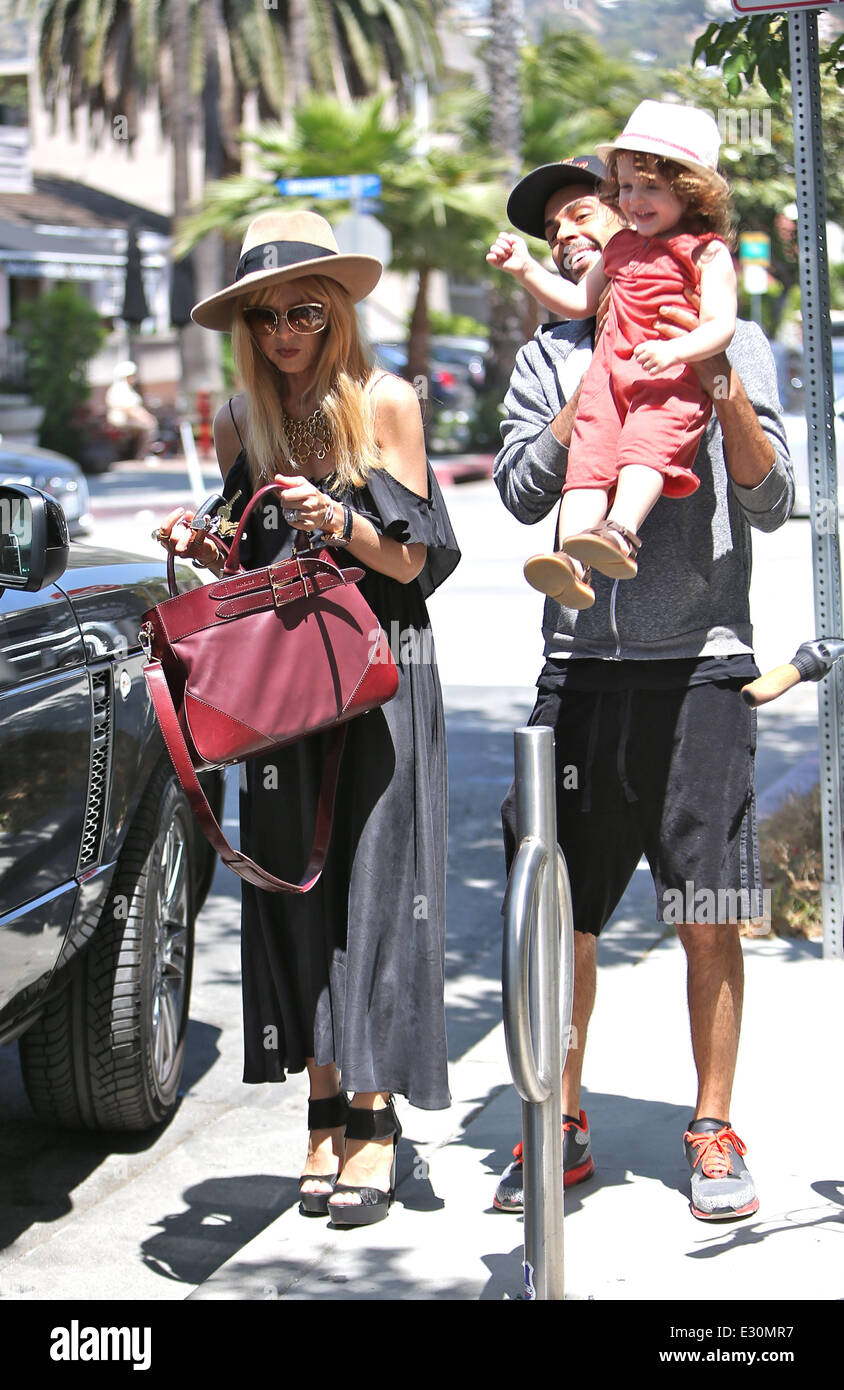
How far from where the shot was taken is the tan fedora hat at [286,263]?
349cm

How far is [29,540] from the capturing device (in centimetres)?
346

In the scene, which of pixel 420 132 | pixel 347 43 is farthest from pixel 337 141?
pixel 347 43

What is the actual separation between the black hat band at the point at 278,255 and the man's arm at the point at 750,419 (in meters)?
0.78

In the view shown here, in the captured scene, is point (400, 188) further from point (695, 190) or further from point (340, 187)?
Answer: point (695, 190)

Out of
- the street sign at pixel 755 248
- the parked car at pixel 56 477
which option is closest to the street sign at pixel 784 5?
the parked car at pixel 56 477

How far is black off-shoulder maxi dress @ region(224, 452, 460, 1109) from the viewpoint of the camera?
3.61 m

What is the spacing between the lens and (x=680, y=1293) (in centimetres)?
325

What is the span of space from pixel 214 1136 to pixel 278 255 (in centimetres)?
240

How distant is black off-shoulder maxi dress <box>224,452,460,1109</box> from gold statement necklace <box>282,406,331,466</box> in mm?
124

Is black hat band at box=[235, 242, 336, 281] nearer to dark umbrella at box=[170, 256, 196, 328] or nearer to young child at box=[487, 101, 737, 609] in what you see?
young child at box=[487, 101, 737, 609]

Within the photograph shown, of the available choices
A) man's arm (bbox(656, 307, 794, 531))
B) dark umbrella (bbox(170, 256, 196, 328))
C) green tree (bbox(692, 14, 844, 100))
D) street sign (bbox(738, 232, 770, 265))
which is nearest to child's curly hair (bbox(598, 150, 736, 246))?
man's arm (bbox(656, 307, 794, 531))

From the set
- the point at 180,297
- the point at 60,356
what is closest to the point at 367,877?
the point at 180,297

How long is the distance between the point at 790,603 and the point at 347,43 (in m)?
28.6

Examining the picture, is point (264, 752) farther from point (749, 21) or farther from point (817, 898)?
point (749, 21)
